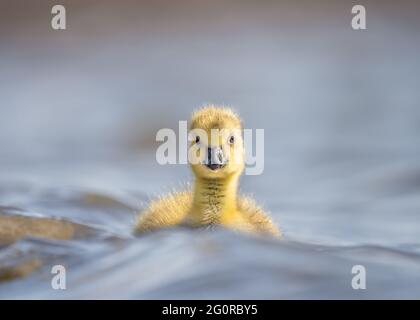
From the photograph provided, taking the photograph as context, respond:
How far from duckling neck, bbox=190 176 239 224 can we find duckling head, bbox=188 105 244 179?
48 millimetres

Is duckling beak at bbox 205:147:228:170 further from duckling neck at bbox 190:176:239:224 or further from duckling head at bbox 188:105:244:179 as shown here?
duckling neck at bbox 190:176:239:224

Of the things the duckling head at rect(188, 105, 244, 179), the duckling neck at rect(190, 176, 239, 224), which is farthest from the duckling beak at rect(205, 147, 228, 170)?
the duckling neck at rect(190, 176, 239, 224)

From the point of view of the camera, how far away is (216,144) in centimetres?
591

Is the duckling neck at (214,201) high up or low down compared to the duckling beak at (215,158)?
down

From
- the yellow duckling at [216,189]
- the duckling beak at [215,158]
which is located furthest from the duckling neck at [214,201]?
the duckling beak at [215,158]

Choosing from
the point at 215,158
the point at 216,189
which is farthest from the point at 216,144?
the point at 216,189

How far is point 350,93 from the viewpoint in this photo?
1198cm

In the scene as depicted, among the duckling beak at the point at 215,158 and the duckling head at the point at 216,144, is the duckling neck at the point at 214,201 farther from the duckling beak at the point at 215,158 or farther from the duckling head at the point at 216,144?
the duckling beak at the point at 215,158

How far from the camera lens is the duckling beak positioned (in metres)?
5.79

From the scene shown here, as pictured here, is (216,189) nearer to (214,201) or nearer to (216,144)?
(214,201)

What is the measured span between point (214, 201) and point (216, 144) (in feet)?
1.15

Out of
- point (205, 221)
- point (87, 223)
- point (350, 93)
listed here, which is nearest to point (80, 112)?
point (350, 93)

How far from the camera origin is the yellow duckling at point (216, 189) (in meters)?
5.95

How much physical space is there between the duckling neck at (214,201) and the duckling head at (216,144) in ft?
0.16
